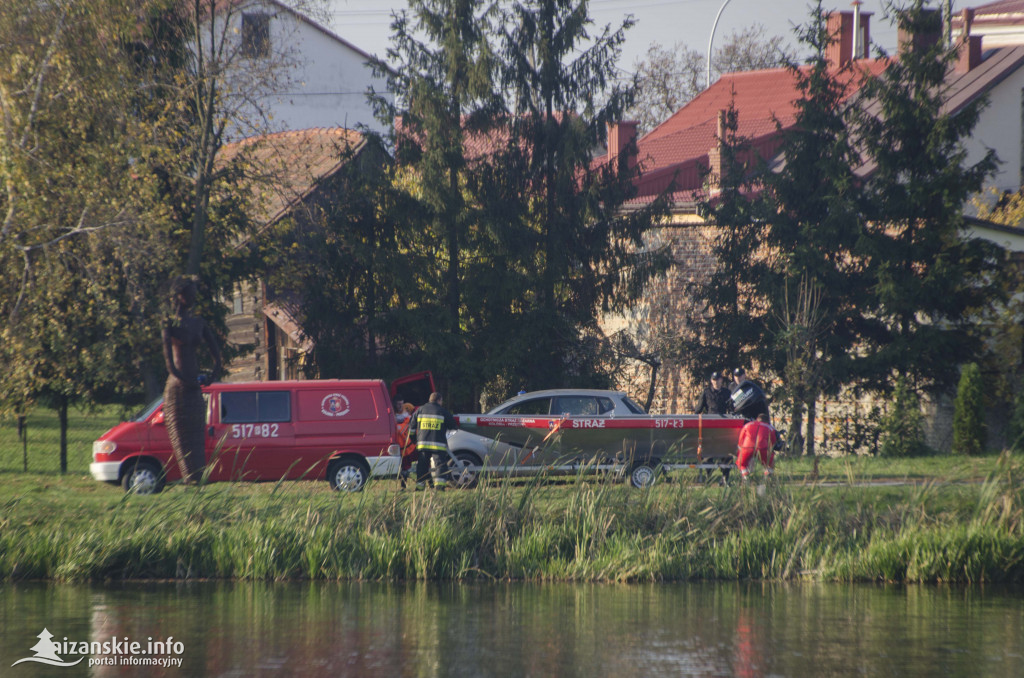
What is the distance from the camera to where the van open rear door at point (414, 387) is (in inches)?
763

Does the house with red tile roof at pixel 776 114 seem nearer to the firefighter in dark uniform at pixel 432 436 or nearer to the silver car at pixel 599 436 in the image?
the silver car at pixel 599 436

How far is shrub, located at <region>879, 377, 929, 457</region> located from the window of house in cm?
1420

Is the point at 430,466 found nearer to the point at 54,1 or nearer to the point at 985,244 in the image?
the point at 54,1

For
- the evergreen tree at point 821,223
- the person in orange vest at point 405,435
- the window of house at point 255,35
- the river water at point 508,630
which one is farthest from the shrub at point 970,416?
the window of house at point 255,35

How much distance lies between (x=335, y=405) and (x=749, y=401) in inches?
249

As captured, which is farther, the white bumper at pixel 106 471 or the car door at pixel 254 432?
the car door at pixel 254 432

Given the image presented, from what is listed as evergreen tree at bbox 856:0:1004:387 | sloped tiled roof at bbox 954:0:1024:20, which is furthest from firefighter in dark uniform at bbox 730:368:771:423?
sloped tiled roof at bbox 954:0:1024:20

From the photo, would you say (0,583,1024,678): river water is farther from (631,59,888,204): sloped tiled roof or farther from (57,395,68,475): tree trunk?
(631,59,888,204): sloped tiled roof

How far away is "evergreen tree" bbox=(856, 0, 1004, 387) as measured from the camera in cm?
2206

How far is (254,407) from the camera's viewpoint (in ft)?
57.0

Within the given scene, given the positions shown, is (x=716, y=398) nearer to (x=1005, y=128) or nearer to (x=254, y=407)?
(x=254, y=407)

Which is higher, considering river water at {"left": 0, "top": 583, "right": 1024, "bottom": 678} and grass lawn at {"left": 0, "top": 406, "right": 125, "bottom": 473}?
grass lawn at {"left": 0, "top": 406, "right": 125, "bottom": 473}

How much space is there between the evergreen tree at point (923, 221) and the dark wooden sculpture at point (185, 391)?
43.3ft

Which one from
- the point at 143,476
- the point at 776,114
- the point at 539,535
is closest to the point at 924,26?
the point at 539,535
